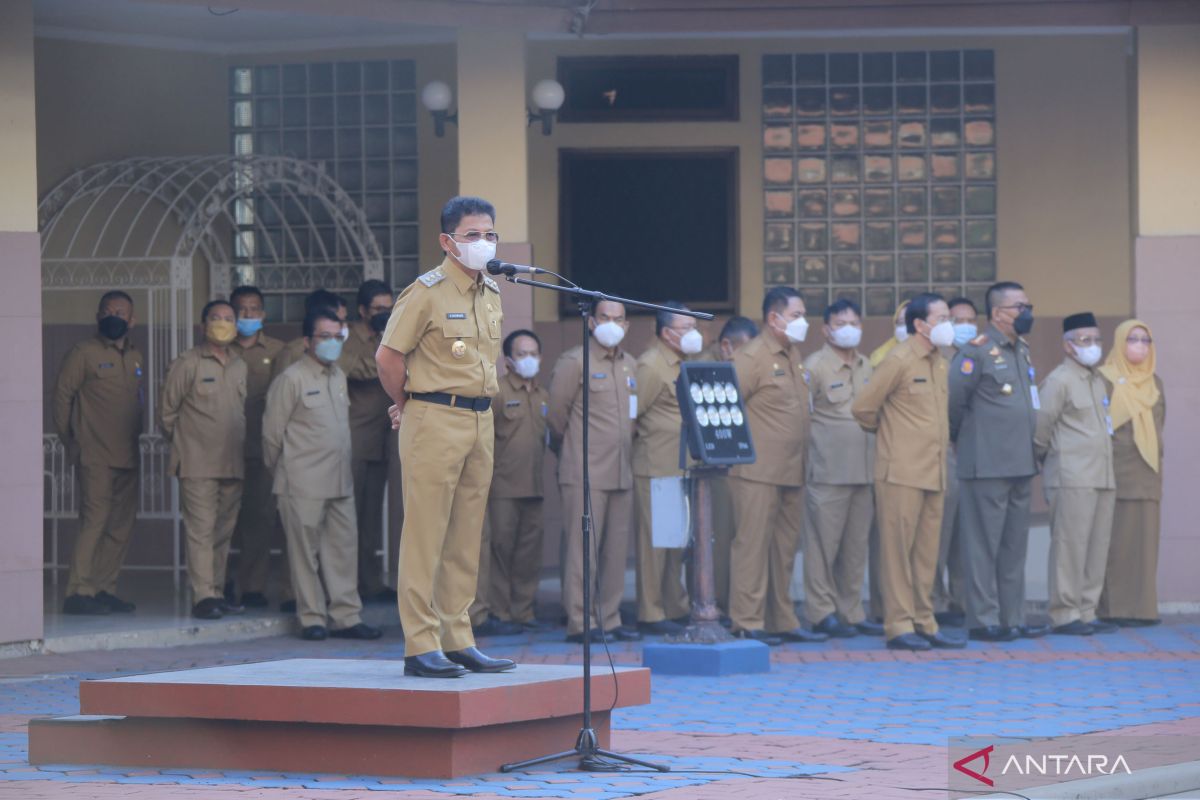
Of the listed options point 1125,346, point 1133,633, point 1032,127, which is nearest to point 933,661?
point 1133,633

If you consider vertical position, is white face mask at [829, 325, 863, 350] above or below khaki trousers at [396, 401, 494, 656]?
above

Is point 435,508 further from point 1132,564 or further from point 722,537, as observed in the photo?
point 1132,564

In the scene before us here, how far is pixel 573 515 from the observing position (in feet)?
36.4

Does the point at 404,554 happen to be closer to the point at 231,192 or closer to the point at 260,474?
the point at 260,474

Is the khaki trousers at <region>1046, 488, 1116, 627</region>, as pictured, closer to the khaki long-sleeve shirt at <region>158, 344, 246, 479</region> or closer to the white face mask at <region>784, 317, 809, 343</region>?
the white face mask at <region>784, 317, 809, 343</region>

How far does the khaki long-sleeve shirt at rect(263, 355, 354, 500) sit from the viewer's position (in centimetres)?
1091

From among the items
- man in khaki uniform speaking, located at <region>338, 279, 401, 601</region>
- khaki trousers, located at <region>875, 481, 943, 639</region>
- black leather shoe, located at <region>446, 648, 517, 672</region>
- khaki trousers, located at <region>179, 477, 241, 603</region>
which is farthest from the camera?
man in khaki uniform speaking, located at <region>338, 279, 401, 601</region>

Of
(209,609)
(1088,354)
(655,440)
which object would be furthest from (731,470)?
(209,609)

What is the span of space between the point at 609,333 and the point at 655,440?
0.80m

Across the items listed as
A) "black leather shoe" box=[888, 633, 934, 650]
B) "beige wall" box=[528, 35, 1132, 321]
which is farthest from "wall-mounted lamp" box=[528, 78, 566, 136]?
"black leather shoe" box=[888, 633, 934, 650]

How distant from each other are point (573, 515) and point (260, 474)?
7.28 ft

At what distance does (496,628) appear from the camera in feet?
37.1

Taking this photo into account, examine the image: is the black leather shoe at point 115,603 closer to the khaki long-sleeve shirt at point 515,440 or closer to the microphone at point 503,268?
the khaki long-sleeve shirt at point 515,440

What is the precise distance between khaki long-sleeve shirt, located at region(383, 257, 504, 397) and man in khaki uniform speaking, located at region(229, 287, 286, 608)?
17.0ft
